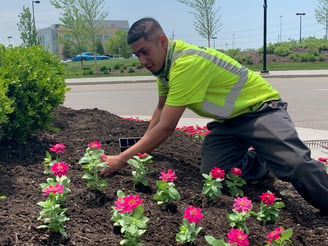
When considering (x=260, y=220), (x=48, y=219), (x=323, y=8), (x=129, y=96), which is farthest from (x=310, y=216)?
(x=323, y=8)

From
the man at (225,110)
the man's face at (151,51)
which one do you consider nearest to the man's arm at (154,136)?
the man at (225,110)

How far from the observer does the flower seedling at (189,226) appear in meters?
2.18

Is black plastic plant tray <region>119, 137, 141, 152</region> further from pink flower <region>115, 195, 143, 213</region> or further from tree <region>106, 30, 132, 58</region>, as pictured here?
tree <region>106, 30, 132, 58</region>

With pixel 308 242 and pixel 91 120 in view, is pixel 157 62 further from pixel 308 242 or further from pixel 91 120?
pixel 91 120

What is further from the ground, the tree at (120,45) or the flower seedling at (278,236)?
the tree at (120,45)

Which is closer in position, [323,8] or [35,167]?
[35,167]

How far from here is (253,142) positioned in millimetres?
3467

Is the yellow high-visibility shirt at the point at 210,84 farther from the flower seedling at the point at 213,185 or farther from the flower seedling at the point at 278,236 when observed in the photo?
the flower seedling at the point at 278,236

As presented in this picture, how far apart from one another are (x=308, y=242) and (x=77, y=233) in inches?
54.9

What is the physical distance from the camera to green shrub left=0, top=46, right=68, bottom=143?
406cm

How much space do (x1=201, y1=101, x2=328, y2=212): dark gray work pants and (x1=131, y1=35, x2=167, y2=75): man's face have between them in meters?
0.88

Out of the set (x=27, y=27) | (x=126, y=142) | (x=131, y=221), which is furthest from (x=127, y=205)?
(x=27, y=27)

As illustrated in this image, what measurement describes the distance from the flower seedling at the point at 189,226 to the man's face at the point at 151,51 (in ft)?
4.61

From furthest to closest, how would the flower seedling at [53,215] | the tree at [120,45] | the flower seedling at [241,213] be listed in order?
the tree at [120,45]
the flower seedling at [241,213]
the flower seedling at [53,215]
